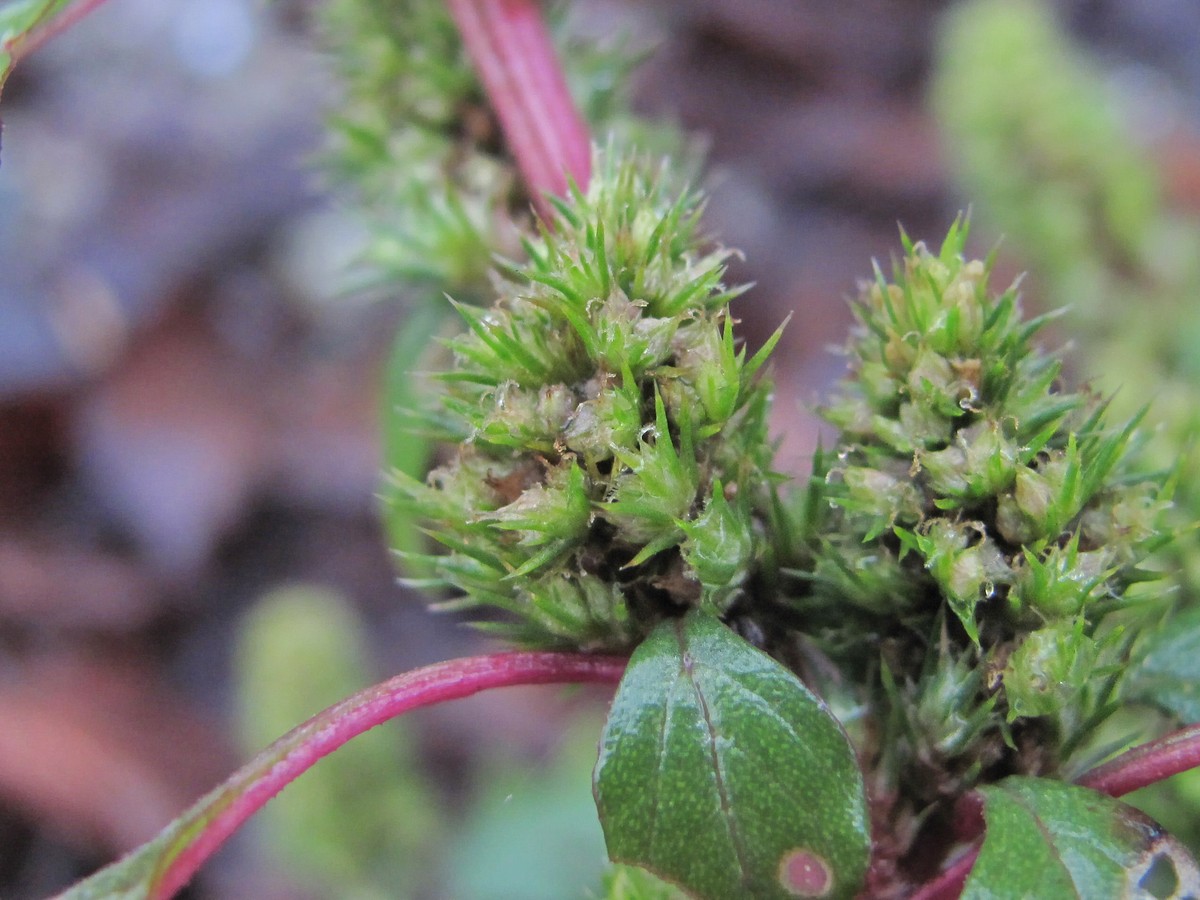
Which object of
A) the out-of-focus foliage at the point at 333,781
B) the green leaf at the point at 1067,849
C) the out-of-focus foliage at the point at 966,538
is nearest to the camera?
the green leaf at the point at 1067,849

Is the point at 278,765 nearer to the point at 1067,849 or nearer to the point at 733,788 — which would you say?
the point at 733,788

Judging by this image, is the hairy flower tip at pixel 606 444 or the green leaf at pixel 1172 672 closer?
the hairy flower tip at pixel 606 444

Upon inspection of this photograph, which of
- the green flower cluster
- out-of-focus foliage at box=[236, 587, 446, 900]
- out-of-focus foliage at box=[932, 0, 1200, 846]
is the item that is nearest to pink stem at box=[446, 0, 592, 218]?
the green flower cluster

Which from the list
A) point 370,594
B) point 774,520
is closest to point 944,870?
point 774,520

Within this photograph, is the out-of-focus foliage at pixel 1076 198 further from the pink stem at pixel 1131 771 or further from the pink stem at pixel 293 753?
the pink stem at pixel 293 753

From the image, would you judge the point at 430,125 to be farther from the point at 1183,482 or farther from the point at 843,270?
the point at 843,270

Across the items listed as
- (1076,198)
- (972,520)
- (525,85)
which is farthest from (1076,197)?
(972,520)

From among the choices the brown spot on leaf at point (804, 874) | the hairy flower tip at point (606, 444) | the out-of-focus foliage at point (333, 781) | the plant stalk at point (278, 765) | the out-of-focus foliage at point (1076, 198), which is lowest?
the out-of-focus foliage at point (333, 781)

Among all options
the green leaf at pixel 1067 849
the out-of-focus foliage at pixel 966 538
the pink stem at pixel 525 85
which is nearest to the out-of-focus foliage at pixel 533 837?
the pink stem at pixel 525 85
